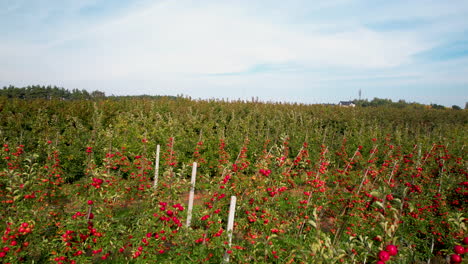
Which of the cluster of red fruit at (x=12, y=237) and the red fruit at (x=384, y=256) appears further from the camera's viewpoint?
the cluster of red fruit at (x=12, y=237)

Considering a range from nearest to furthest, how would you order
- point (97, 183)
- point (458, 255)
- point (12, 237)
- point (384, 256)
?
point (384, 256) → point (458, 255) → point (12, 237) → point (97, 183)

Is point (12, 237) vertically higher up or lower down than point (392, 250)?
lower down

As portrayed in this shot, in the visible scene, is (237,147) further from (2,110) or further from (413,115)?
(413,115)

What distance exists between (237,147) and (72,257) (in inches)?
260

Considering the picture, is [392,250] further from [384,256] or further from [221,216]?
[221,216]

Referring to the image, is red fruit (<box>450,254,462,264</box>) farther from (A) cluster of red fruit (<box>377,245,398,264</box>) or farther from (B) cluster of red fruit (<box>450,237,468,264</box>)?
(A) cluster of red fruit (<box>377,245,398,264</box>)

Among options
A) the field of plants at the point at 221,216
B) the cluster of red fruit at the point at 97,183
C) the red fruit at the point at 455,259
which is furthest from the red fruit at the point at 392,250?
the cluster of red fruit at the point at 97,183

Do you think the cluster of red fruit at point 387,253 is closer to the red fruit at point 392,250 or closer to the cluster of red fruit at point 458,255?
the red fruit at point 392,250

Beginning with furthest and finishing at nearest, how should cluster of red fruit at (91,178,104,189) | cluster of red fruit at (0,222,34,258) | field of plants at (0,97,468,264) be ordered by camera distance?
1. cluster of red fruit at (91,178,104,189)
2. field of plants at (0,97,468,264)
3. cluster of red fruit at (0,222,34,258)

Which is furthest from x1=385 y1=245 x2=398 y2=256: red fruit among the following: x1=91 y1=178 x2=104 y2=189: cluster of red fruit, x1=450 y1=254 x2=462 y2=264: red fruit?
x1=91 y1=178 x2=104 y2=189: cluster of red fruit

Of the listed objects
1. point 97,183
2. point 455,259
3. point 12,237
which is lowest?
point 12,237

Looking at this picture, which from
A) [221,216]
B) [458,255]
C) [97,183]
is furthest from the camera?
[221,216]

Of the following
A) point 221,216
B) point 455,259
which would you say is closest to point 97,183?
point 221,216

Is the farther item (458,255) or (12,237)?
(12,237)
